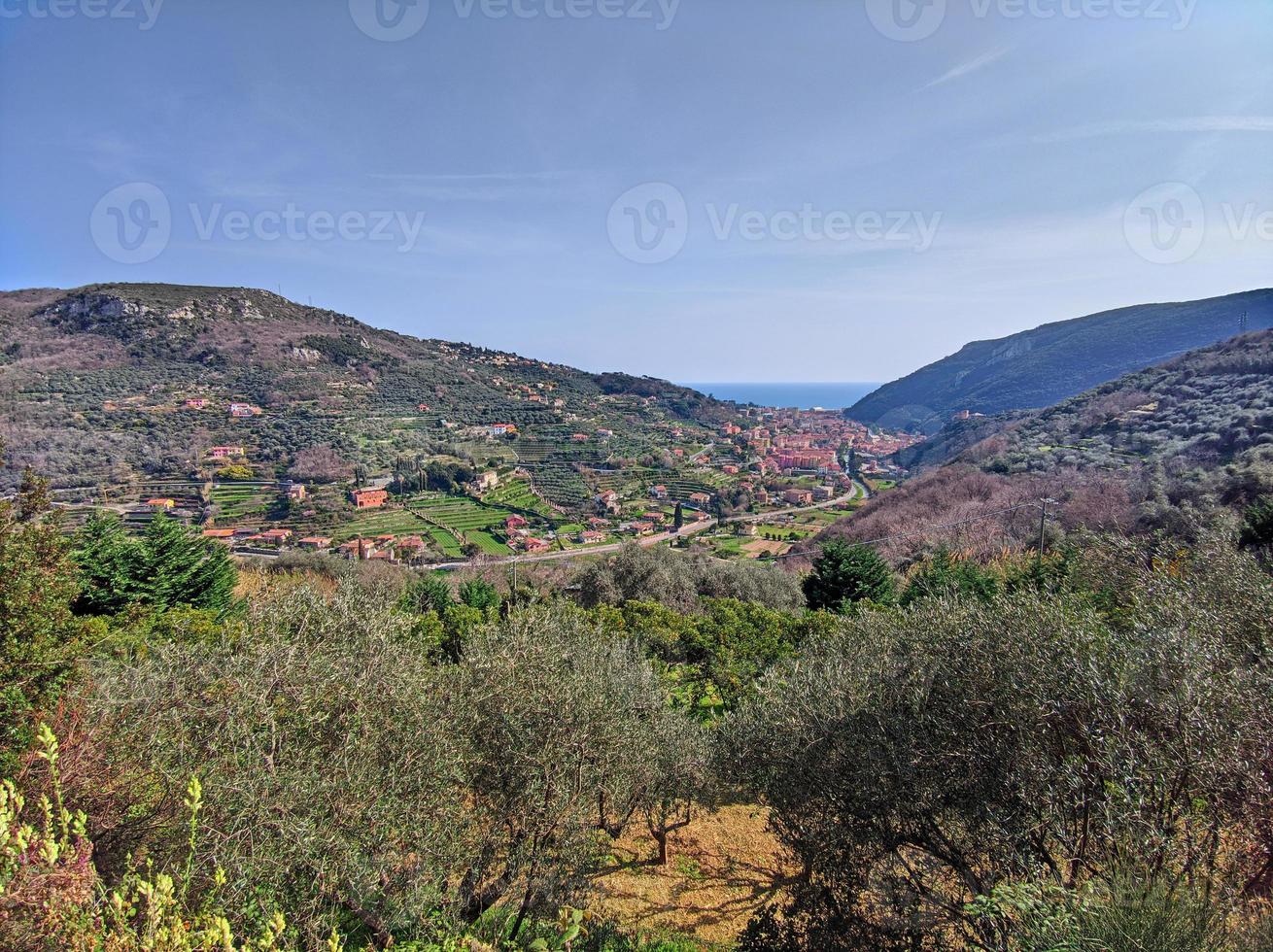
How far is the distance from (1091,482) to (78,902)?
35.5m

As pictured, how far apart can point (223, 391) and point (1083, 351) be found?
4414 inches

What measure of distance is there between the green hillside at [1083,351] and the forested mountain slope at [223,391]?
56.8m

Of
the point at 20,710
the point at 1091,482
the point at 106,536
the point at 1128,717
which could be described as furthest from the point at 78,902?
the point at 1091,482

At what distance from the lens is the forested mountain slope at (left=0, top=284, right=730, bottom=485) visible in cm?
4209

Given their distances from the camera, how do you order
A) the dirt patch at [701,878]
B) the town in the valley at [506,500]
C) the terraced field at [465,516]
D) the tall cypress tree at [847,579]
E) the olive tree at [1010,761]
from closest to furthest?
1. the olive tree at [1010,761]
2. the dirt patch at [701,878]
3. the tall cypress tree at [847,579]
4. the town in the valley at [506,500]
5. the terraced field at [465,516]

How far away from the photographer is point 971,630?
20.4 feet

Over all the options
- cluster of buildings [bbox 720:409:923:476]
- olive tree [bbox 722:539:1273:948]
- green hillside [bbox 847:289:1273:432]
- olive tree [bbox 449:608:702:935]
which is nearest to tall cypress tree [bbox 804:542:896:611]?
olive tree [bbox 722:539:1273:948]

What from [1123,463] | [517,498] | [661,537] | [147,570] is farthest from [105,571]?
[1123,463]

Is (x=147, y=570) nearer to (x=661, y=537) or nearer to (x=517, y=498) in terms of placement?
(x=661, y=537)

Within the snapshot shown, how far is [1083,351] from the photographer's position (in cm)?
7588

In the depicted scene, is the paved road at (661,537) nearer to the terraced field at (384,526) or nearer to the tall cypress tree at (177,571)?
the terraced field at (384,526)

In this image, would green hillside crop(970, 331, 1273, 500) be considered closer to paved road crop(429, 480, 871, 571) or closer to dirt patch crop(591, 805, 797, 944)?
paved road crop(429, 480, 871, 571)

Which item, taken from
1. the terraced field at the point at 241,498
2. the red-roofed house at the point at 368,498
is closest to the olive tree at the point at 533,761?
the terraced field at the point at 241,498

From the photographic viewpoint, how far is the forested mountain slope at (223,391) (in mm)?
42094
